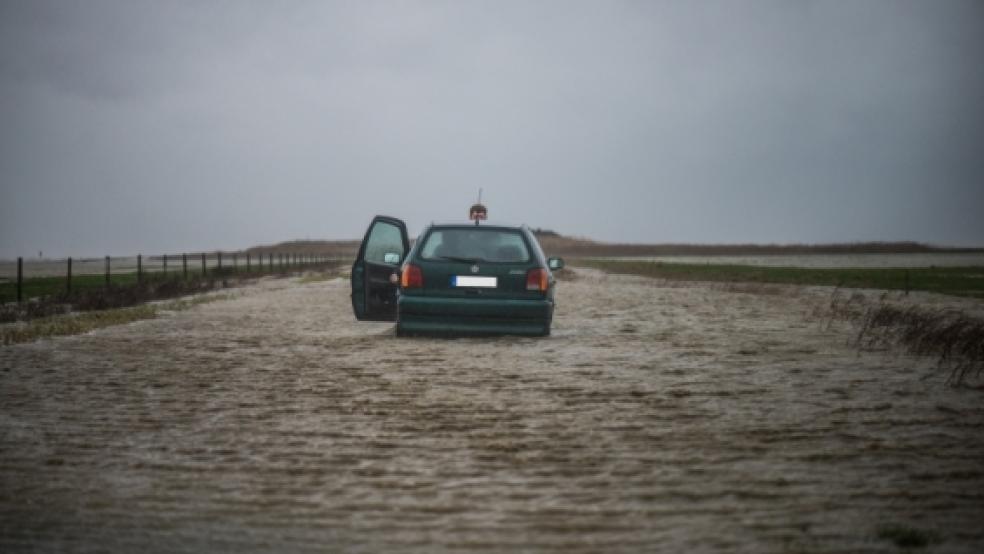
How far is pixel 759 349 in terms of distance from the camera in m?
10.1

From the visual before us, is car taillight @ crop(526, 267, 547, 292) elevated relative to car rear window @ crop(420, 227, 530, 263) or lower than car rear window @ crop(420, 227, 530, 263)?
lower

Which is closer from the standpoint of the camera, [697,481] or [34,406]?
[697,481]

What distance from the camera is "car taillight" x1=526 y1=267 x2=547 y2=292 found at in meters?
10.6

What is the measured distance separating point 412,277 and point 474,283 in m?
0.77

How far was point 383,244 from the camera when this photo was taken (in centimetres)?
1207

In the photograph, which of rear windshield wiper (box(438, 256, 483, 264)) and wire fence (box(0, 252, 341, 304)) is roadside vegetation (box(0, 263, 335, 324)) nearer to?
wire fence (box(0, 252, 341, 304))

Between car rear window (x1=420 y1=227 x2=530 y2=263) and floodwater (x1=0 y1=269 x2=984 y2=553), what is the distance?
54.3 inches

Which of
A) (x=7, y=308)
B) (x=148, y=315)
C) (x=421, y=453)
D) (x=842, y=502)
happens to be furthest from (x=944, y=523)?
(x=7, y=308)

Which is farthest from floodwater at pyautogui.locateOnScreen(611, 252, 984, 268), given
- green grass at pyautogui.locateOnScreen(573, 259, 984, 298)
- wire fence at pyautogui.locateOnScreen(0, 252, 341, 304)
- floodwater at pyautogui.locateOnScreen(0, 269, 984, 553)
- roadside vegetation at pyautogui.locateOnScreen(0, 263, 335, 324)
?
floodwater at pyautogui.locateOnScreen(0, 269, 984, 553)

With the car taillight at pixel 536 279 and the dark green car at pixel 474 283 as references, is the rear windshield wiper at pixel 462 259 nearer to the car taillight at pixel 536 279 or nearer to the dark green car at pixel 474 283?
the dark green car at pixel 474 283

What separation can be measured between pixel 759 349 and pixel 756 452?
5.44 m

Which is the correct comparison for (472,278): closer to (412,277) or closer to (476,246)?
(476,246)

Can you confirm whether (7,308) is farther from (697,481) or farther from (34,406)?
(697,481)

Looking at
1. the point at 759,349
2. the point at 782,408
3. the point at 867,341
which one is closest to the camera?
the point at 782,408
